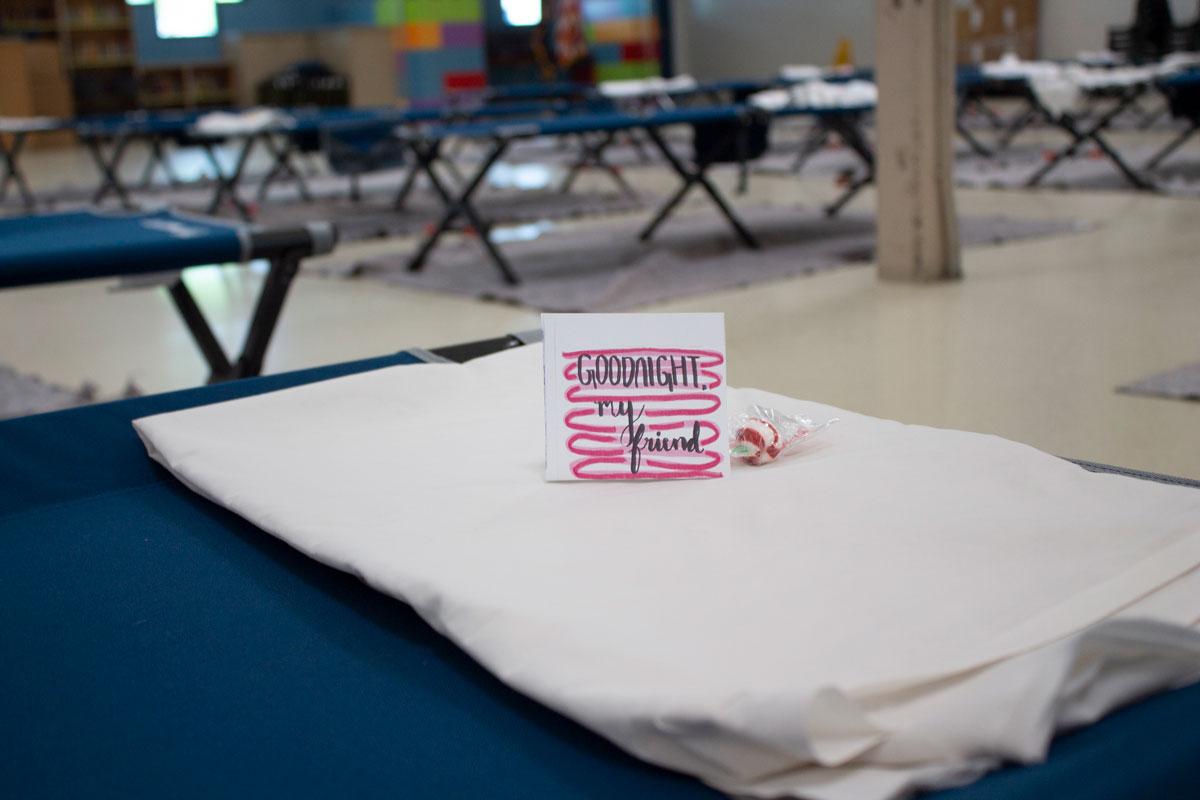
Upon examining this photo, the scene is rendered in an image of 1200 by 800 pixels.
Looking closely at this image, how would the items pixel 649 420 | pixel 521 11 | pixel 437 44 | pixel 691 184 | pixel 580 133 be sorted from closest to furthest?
pixel 649 420 < pixel 580 133 < pixel 691 184 < pixel 437 44 < pixel 521 11

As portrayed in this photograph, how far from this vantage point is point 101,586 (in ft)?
3.13

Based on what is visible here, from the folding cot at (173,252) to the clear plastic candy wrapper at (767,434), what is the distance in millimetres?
1126

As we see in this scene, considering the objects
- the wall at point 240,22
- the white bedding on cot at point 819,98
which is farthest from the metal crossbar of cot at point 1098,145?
the wall at point 240,22

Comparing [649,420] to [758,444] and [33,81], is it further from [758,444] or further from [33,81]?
[33,81]

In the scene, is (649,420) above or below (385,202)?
below

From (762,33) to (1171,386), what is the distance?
11598 millimetres

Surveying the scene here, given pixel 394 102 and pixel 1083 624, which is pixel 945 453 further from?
pixel 394 102

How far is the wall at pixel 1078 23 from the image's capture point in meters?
10.5

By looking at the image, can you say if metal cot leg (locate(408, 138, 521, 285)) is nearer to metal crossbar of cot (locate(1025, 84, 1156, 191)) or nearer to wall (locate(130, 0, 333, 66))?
metal crossbar of cot (locate(1025, 84, 1156, 191))

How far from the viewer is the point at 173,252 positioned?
191 centimetres

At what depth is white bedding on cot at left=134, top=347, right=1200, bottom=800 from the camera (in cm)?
64

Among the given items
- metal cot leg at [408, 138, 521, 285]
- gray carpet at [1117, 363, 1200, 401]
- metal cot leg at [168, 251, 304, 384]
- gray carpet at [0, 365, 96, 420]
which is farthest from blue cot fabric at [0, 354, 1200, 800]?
metal cot leg at [408, 138, 521, 285]

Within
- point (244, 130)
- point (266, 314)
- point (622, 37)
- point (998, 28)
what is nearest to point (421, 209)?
point (244, 130)

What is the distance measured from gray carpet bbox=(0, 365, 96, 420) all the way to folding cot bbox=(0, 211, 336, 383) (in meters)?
0.40
